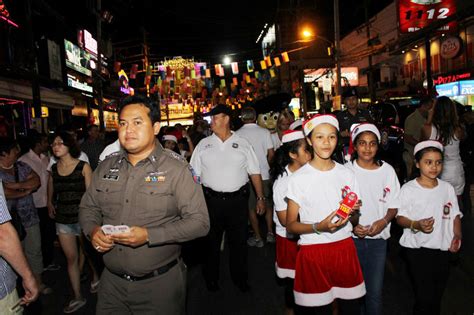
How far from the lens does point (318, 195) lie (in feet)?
10.3

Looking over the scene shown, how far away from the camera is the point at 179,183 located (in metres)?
2.85

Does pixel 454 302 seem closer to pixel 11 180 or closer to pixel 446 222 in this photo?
pixel 446 222

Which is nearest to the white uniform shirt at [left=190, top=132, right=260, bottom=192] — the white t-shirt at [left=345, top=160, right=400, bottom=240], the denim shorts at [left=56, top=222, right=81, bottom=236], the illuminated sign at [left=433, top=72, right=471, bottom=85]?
the denim shorts at [left=56, top=222, right=81, bottom=236]

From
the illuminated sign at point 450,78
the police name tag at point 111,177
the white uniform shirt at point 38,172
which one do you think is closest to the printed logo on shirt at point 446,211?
the police name tag at point 111,177

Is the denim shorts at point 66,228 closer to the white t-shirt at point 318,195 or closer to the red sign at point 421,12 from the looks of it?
the white t-shirt at point 318,195

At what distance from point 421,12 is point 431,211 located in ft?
67.9

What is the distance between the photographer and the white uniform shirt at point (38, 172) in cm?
665

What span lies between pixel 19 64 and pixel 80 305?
12.5 meters

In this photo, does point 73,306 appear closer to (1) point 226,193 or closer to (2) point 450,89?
(1) point 226,193

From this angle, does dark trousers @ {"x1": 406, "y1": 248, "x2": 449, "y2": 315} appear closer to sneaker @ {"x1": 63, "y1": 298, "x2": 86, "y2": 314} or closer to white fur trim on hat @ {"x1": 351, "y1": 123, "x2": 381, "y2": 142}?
white fur trim on hat @ {"x1": 351, "y1": 123, "x2": 381, "y2": 142}

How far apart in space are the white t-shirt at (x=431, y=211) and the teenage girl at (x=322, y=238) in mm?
874

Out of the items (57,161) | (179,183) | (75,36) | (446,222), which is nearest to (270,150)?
(57,161)

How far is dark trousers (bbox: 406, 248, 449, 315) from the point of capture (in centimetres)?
360

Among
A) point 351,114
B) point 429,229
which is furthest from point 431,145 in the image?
point 351,114
